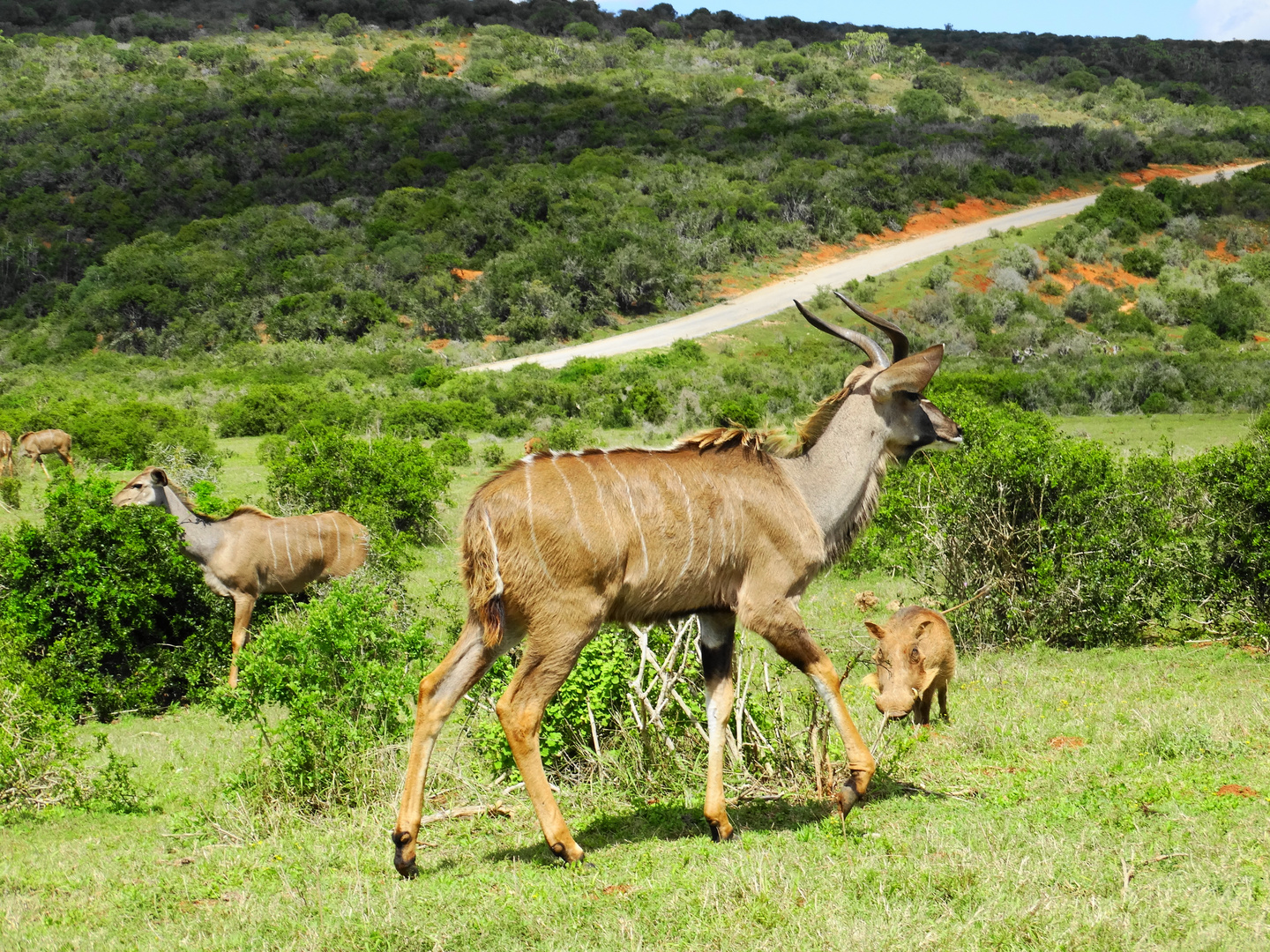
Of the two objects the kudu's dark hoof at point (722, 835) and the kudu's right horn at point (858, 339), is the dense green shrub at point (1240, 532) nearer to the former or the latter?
the kudu's right horn at point (858, 339)

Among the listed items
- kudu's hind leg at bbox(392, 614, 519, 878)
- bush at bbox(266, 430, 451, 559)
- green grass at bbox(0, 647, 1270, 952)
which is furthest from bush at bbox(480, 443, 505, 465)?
kudu's hind leg at bbox(392, 614, 519, 878)

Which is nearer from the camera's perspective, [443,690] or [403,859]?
[403,859]

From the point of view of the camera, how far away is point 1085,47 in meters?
104

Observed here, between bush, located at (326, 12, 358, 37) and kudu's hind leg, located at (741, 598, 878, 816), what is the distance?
9281cm

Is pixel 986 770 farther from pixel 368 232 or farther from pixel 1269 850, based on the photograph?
pixel 368 232

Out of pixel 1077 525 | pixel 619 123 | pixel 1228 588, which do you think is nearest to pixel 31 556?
pixel 1077 525

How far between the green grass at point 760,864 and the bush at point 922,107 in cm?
6937

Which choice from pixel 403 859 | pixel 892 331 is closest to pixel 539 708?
pixel 403 859

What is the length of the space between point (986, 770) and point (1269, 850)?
2222 mm

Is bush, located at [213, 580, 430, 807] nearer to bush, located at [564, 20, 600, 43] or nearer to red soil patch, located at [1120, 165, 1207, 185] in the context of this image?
red soil patch, located at [1120, 165, 1207, 185]

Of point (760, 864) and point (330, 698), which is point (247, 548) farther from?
point (760, 864)

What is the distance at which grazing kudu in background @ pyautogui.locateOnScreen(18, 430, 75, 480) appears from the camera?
74.5ft

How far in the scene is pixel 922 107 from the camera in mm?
75375

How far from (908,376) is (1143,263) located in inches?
1851
